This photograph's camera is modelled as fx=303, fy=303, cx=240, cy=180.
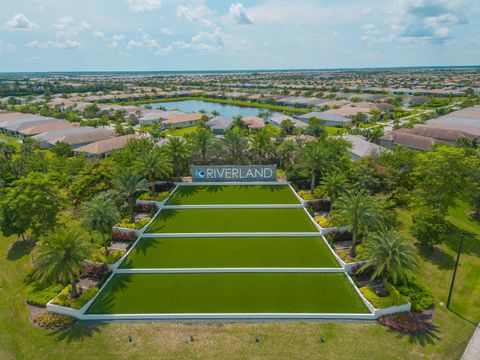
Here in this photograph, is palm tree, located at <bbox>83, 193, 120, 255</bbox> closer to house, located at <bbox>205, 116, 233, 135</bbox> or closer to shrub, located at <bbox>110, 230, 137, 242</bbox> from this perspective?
shrub, located at <bbox>110, 230, 137, 242</bbox>

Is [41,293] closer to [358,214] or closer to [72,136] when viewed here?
[358,214]

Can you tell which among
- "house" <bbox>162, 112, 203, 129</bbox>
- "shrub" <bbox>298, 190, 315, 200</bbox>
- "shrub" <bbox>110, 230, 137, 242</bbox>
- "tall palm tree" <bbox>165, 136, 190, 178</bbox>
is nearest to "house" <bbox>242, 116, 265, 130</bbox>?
"house" <bbox>162, 112, 203, 129</bbox>

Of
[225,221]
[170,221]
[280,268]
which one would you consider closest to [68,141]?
[170,221]

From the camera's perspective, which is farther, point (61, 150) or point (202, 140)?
point (61, 150)

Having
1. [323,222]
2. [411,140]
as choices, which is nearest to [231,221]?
[323,222]

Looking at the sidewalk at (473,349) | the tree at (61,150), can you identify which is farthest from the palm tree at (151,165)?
the sidewalk at (473,349)

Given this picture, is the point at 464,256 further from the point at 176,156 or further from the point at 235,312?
the point at 176,156
